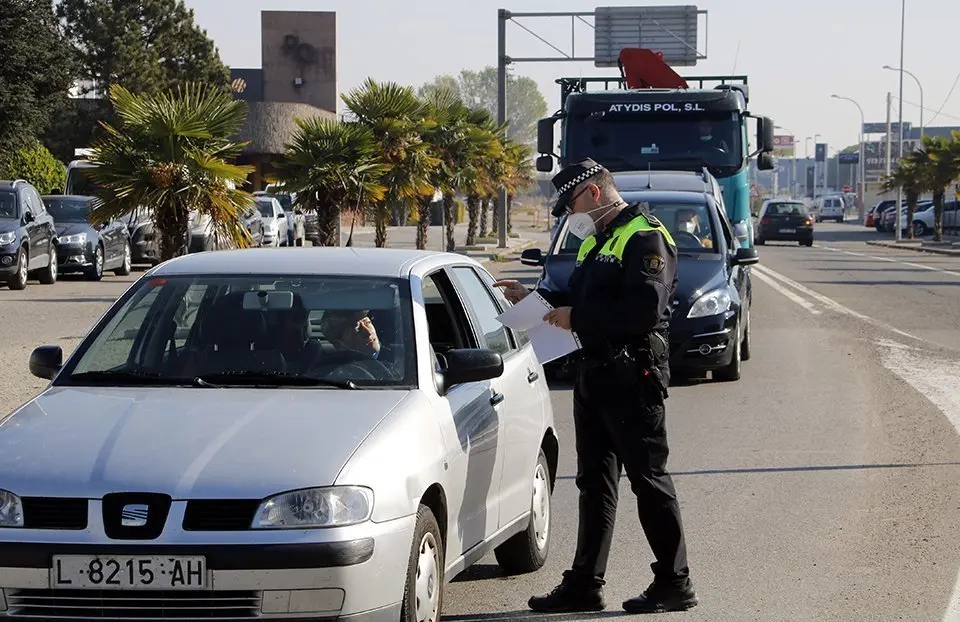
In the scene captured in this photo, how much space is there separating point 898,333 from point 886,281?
12791 mm

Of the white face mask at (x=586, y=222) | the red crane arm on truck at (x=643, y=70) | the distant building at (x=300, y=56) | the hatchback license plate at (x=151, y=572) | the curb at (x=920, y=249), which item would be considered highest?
the distant building at (x=300, y=56)

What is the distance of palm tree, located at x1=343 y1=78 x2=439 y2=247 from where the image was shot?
29.0 meters

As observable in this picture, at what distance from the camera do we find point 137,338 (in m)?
6.34

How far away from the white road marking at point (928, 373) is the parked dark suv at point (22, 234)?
13610mm

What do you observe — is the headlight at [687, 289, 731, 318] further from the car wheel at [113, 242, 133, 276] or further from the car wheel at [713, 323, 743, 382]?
the car wheel at [113, 242, 133, 276]

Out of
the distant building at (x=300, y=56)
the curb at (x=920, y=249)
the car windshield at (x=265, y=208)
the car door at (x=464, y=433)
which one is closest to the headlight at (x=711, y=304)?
the car door at (x=464, y=433)

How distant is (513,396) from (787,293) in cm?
2188

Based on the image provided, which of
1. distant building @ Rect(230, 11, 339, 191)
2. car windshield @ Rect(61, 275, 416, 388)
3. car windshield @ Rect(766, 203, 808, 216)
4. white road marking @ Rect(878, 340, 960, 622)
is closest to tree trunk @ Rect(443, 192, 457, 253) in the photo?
car windshield @ Rect(766, 203, 808, 216)

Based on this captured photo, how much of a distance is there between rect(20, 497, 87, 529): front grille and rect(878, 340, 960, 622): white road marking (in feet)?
26.5

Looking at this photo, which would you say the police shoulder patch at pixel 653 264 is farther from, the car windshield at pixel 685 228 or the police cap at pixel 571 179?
the car windshield at pixel 685 228

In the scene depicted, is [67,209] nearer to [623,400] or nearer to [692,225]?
[692,225]

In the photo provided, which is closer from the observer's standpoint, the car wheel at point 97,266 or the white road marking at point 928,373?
the white road marking at point 928,373

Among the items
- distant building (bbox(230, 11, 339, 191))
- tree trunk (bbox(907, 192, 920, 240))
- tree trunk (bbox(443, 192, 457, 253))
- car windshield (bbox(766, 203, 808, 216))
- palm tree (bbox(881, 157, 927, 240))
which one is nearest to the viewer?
tree trunk (bbox(443, 192, 457, 253))

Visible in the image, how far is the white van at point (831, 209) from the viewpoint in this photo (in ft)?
361
